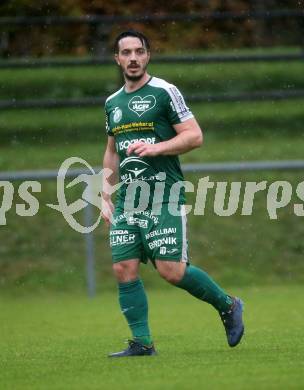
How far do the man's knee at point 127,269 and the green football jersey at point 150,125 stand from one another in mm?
400

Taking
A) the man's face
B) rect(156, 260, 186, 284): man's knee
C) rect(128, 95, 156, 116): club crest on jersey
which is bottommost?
rect(156, 260, 186, 284): man's knee

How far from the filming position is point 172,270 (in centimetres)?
790

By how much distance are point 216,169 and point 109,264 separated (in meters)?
1.87

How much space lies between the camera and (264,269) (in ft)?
46.7

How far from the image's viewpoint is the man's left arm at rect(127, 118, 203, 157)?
7607 millimetres

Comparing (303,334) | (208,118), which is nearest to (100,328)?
(303,334)

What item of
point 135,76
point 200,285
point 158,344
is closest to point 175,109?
point 135,76

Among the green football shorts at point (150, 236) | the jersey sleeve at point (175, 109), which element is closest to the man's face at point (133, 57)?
the jersey sleeve at point (175, 109)

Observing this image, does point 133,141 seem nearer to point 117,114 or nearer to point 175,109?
point 117,114

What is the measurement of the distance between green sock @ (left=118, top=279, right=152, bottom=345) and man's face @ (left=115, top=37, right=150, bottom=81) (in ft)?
4.23

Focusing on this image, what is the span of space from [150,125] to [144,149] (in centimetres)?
37

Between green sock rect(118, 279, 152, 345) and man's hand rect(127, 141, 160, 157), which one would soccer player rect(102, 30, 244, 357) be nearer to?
green sock rect(118, 279, 152, 345)

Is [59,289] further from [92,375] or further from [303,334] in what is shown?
[92,375]

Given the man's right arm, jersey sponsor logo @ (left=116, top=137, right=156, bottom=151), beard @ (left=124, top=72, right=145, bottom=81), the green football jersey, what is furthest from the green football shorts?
beard @ (left=124, top=72, right=145, bottom=81)
